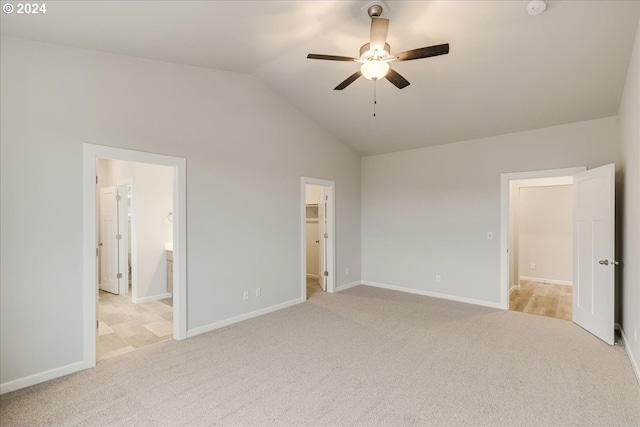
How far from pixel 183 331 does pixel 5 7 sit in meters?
3.29

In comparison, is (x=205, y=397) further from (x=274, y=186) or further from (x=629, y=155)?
(x=629, y=155)

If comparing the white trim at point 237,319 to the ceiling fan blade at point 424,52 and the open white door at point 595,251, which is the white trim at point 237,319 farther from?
the open white door at point 595,251

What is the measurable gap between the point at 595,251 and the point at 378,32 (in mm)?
3576

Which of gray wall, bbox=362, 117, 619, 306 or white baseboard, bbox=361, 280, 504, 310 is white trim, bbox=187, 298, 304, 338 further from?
gray wall, bbox=362, 117, 619, 306

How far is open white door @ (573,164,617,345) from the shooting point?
344cm

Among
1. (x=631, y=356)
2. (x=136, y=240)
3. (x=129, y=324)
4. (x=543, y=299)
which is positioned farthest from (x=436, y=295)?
(x=136, y=240)

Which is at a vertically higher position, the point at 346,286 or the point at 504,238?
the point at 504,238

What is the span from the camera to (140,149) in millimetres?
3344

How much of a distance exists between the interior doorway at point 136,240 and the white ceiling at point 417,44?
2505 millimetres

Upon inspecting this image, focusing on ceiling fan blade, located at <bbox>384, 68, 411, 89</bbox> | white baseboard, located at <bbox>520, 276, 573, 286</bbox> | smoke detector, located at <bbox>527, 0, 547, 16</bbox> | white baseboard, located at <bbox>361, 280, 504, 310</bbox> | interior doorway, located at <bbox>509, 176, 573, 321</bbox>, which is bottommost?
white baseboard, located at <bbox>520, 276, 573, 286</bbox>

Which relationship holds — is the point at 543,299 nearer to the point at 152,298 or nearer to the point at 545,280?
the point at 545,280

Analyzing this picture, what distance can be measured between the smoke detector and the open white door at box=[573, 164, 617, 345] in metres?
2.02

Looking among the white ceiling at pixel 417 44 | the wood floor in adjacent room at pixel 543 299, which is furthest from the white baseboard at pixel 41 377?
the wood floor in adjacent room at pixel 543 299

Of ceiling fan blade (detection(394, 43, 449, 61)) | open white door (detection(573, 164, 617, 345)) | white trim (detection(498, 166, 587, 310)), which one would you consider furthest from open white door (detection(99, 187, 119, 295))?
open white door (detection(573, 164, 617, 345))
